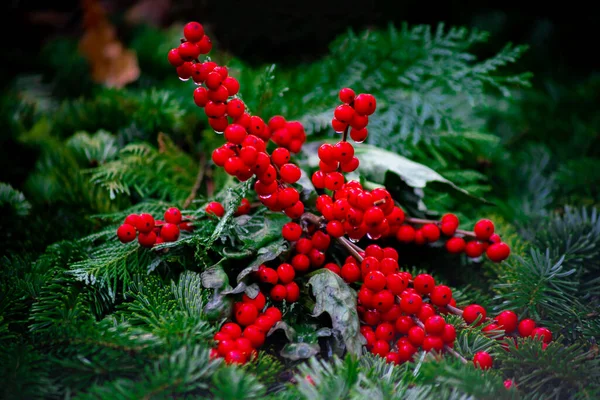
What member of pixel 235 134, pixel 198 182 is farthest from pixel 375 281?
pixel 198 182

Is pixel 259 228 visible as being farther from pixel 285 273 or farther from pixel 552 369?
pixel 552 369

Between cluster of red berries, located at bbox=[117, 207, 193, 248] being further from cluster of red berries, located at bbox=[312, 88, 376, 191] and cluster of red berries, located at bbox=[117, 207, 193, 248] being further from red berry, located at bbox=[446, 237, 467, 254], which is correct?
red berry, located at bbox=[446, 237, 467, 254]

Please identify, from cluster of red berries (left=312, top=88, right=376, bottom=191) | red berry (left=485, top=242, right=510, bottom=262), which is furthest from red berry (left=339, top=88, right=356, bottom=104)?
red berry (left=485, top=242, right=510, bottom=262)

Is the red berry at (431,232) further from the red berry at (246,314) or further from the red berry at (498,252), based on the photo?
the red berry at (246,314)

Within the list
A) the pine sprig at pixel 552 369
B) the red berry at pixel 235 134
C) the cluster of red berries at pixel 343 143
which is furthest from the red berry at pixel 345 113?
the pine sprig at pixel 552 369

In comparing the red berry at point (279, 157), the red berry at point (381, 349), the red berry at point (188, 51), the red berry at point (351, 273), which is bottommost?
the red berry at point (381, 349)
